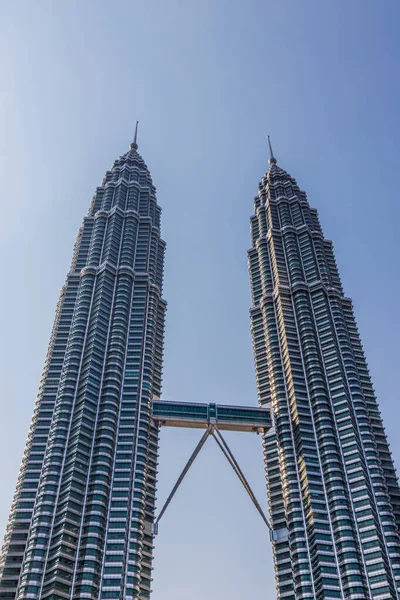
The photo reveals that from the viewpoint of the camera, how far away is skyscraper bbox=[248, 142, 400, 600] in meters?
123

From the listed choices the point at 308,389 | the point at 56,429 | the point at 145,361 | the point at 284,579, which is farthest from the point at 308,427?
the point at 56,429

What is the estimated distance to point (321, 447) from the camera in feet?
466

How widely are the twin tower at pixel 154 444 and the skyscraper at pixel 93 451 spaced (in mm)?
294

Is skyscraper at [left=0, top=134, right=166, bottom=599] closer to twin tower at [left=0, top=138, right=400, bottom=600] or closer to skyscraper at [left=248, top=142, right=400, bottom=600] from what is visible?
twin tower at [left=0, top=138, right=400, bottom=600]

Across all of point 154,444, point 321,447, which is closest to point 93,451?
point 154,444

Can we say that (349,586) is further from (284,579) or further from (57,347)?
(57,347)

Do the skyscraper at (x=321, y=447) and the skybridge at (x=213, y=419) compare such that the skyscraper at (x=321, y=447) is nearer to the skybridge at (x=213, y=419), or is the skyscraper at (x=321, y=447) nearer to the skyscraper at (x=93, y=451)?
the skybridge at (x=213, y=419)

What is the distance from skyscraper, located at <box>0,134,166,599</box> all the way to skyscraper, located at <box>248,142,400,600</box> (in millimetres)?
27902

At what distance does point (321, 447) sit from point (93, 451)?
4856 centimetres

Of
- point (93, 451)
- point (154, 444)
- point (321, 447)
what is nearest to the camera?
point (93, 451)

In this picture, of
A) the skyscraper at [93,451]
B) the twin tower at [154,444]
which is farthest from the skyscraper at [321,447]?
the skyscraper at [93,451]

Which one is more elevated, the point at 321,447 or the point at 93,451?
the point at 321,447

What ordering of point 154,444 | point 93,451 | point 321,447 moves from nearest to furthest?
1. point 93,451
2. point 321,447
3. point 154,444

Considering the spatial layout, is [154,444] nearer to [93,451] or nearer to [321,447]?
[93,451]
